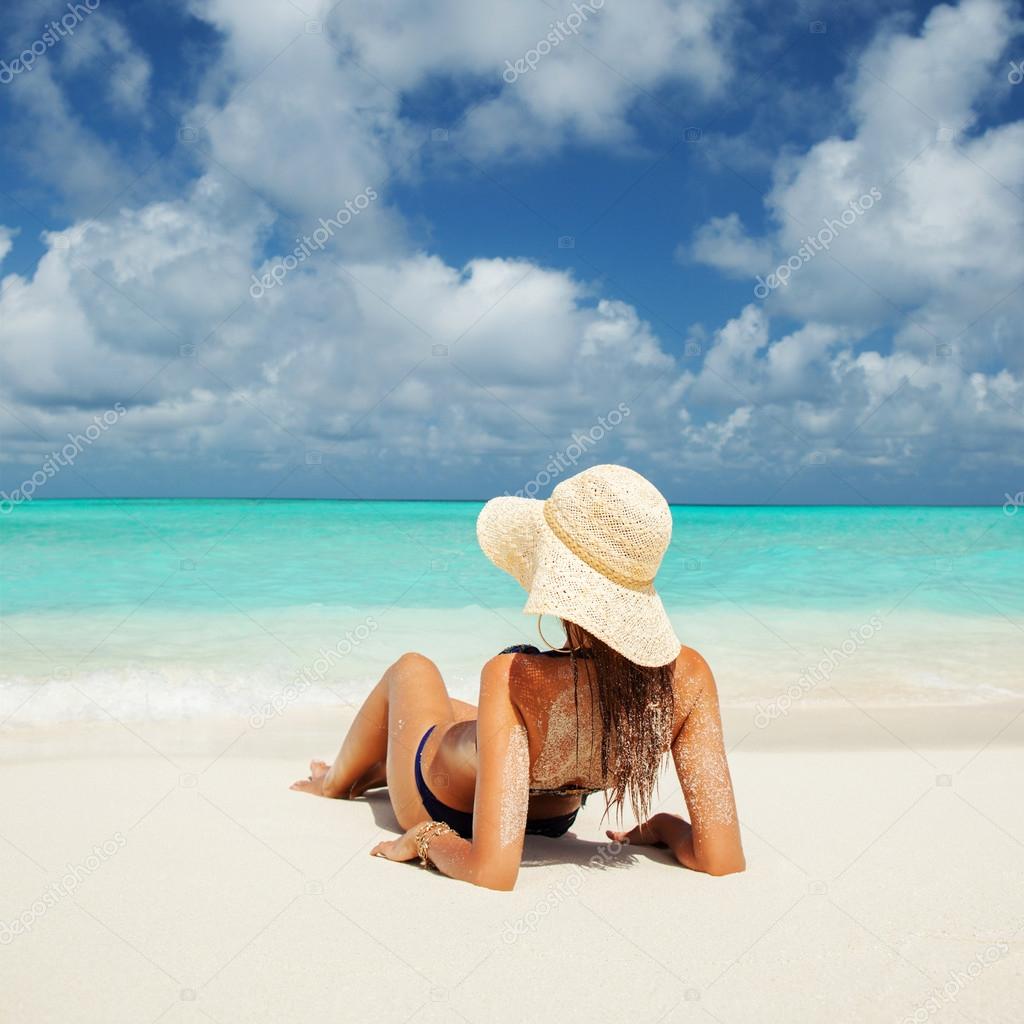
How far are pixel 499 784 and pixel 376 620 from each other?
280 inches

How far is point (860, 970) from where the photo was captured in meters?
2.14

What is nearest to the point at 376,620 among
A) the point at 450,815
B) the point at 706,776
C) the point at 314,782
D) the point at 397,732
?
the point at 314,782

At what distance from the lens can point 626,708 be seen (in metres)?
2.47

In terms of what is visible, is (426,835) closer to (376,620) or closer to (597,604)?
(597,604)

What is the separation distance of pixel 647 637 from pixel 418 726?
3.54ft

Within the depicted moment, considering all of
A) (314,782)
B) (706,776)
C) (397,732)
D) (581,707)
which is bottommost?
(314,782)

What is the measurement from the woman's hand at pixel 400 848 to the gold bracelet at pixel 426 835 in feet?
0.06

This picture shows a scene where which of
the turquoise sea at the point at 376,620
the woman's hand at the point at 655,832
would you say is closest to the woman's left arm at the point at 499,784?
the woman's hand at the point at 655,832

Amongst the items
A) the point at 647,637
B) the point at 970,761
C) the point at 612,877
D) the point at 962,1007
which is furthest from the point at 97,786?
the point at 970,761

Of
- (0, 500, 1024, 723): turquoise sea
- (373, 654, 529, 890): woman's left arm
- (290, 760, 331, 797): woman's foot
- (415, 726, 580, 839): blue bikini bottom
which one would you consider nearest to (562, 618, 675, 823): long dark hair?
(373, 654, 529, 890): woman's left arm

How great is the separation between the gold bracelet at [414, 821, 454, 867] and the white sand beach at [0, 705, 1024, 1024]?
7cm

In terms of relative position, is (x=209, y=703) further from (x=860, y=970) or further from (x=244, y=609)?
(x=860, y=970)

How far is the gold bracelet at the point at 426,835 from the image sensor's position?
2689 mm

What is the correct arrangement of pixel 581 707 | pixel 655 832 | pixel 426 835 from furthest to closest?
pixel 655 832, pixel 426 835, pixel 581 707
